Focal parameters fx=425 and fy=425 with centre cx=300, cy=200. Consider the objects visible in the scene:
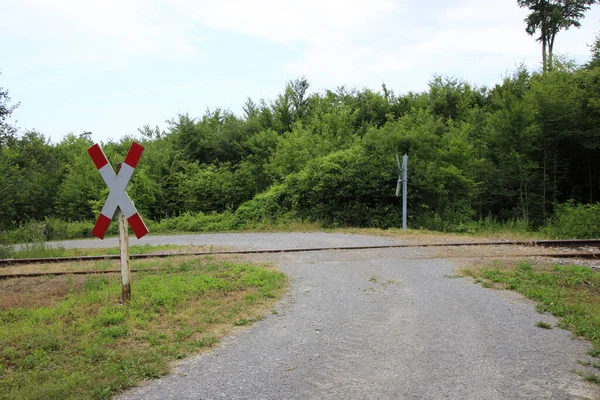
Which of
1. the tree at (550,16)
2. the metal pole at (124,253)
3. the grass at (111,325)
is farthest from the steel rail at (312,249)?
the tree at (550,16)

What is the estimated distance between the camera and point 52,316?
5.96 meters

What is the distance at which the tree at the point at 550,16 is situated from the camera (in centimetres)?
3347

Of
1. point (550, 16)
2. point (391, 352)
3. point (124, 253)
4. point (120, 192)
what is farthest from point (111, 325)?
point (550, 16)

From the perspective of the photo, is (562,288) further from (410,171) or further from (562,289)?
(410,171)

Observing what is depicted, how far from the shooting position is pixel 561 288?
23.8 ft

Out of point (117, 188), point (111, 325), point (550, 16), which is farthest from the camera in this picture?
point (550, 16)

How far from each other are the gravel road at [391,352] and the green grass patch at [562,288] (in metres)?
0.23

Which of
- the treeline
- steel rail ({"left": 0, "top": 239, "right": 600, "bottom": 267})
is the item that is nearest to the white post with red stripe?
steel rail ({"left": 0, "top": 239, "right": 600, "bottom": 267})

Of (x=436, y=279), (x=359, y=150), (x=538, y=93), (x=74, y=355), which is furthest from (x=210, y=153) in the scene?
(x=74, y=355)

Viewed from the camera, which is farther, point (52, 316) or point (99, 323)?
point (52, 316)

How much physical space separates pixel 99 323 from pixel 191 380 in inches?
88.4

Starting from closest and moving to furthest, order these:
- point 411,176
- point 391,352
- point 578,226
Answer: point 391,352 → point 578,226 → point 411,176

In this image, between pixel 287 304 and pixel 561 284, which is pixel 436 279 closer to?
pixel 561 284

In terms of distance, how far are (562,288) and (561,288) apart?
0.02m
